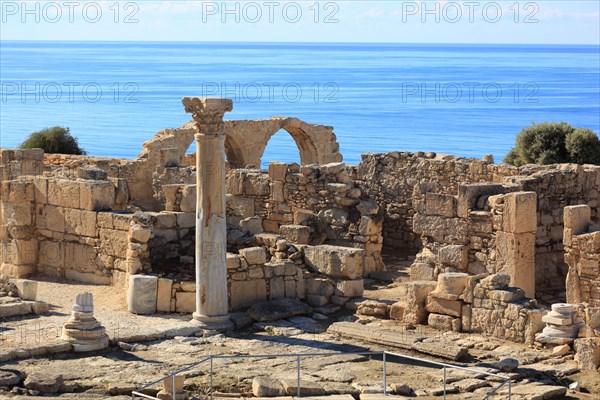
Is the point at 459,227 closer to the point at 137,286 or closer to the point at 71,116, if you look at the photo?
the point at 137,286

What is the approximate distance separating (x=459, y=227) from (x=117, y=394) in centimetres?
758

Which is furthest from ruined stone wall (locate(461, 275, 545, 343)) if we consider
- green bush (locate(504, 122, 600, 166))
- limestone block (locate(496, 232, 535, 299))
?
green bush (locate(504, 122, 600, 166))

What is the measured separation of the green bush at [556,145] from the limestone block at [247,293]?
51.0 ft

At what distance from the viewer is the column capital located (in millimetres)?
18594

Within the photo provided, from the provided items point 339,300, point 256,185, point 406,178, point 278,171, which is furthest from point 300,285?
point 406,178

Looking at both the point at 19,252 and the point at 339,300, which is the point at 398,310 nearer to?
the point at 339,300

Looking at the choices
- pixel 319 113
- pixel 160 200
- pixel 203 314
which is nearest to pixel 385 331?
pixel 203 314

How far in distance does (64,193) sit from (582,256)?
868 cm

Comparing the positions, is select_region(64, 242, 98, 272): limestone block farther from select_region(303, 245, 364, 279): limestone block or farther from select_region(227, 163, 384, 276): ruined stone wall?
select_region(303, 245, 364, 279): limestone block

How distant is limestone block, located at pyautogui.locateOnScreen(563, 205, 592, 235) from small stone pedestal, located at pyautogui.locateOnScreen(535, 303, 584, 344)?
2.08m

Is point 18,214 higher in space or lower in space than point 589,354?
higher

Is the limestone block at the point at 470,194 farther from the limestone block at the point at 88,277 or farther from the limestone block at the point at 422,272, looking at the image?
the limestone block at the point at 88,277

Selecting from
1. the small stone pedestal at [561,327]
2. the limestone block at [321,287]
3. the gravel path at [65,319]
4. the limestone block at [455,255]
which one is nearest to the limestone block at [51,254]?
the gravel path at [65,319]

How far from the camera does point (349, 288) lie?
777 inches
